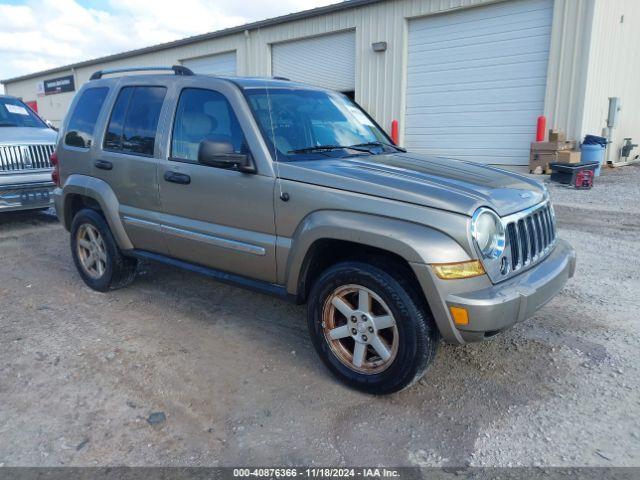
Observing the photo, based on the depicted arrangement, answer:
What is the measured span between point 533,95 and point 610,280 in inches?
341

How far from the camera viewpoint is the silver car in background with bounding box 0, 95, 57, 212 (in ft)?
24.1

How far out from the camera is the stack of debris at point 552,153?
1115 cm

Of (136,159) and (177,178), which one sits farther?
(136,159)

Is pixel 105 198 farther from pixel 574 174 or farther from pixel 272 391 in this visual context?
pixel 574 174

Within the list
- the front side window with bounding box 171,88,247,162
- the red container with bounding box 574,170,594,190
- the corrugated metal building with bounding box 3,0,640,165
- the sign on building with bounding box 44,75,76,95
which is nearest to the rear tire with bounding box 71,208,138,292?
the front side window with bounding box 171,88,247,162

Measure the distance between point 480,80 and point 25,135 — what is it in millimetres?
10506

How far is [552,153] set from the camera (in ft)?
37.6

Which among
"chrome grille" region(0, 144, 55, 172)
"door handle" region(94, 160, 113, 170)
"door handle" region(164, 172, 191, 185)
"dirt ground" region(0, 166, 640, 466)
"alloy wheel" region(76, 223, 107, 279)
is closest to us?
"dirt ground" region(0, 166, 640, 466)

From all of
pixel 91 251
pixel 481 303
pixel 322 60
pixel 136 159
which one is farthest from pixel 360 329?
pixel 322 60

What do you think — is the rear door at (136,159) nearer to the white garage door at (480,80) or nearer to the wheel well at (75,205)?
the wheel well at (75,205)

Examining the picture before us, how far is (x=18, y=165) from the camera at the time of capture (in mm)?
7531

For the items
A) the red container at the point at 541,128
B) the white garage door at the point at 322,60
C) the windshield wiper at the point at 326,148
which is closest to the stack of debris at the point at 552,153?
the red container at the point at 541,128

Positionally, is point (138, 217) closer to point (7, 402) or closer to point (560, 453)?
point (7, 402)

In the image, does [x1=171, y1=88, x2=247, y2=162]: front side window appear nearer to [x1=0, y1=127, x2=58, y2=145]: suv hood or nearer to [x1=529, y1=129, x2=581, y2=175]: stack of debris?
[x1=0, y1=127, x2=58, y2=145]: suv hood
